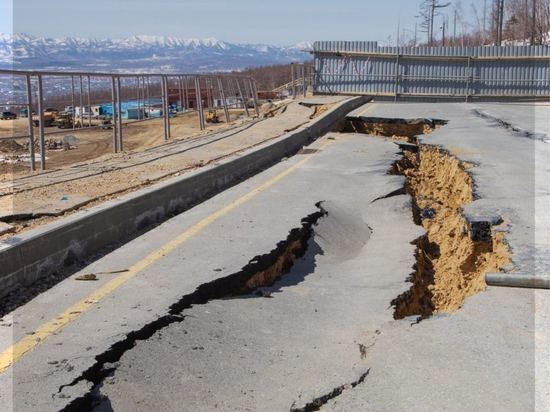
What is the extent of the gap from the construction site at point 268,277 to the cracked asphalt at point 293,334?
2 centimetres

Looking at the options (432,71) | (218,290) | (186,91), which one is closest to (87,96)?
(186,91)

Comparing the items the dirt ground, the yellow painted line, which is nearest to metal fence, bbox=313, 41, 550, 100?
the dirt ground

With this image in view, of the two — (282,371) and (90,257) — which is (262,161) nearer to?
(90,257)

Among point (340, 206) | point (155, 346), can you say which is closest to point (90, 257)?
point (155, 346)

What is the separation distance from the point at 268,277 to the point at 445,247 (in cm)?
254

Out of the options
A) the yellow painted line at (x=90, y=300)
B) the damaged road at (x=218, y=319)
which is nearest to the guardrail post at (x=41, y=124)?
the damaged road at (x=218, y=319)

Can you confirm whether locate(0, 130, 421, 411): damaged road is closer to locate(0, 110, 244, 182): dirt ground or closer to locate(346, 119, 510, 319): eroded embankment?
locate(346, 119, 510, 319): eroded embankment

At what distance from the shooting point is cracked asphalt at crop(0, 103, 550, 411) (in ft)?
12.6

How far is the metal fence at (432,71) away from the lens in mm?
42312

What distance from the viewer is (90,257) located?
6508 millimetres

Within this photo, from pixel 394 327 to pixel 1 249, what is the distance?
9.73 feet

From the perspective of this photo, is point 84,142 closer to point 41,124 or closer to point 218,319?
point 41,124

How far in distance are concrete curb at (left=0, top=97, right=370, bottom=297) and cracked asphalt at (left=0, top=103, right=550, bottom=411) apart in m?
0.24

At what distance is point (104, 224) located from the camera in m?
6.97
